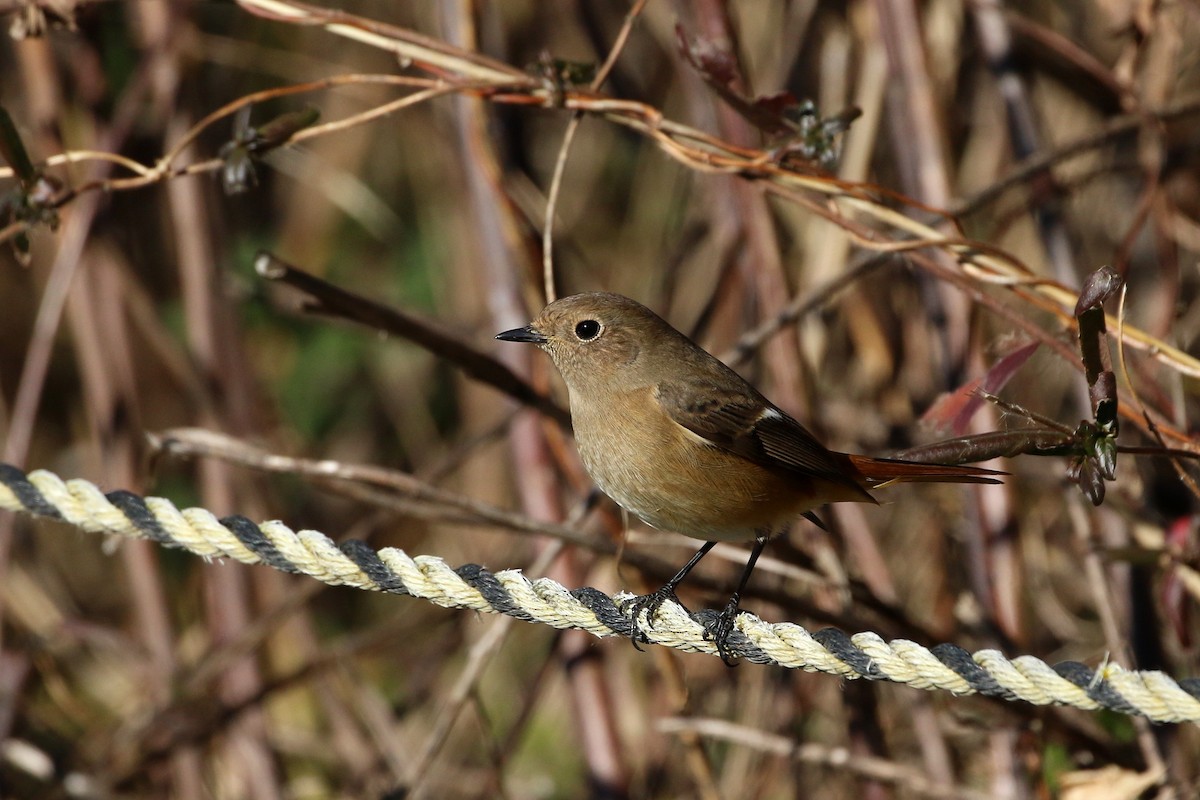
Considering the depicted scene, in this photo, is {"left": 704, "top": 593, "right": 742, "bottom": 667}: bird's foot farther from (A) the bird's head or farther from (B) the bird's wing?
(A) the bird's head

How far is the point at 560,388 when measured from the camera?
13.4 ft

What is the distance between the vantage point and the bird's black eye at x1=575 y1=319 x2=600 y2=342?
3.03 m

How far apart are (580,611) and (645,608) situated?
1.31 ft

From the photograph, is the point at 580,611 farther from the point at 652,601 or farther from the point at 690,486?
the point at 690,486

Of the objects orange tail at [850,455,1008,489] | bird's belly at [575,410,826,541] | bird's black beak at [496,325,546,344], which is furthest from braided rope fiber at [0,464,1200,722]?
bird's black beak at [496,325,546,344]

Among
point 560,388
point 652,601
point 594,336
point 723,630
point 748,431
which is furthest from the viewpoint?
point 560,388

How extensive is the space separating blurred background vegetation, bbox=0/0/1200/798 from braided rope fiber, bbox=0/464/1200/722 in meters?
0.57

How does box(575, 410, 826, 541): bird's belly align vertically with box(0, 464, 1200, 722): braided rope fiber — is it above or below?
above

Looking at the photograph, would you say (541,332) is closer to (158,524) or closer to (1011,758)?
(158,524)

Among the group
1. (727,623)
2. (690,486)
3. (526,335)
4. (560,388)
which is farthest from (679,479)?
(560,388)

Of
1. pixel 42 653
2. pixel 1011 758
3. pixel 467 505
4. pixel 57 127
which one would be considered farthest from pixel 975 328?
pixel 42 653

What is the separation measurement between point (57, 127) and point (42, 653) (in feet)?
5.83

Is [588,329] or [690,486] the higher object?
[588,329]

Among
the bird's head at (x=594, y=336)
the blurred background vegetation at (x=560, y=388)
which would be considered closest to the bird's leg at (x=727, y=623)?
the blurred background vegetation at (x=560, y=388)
